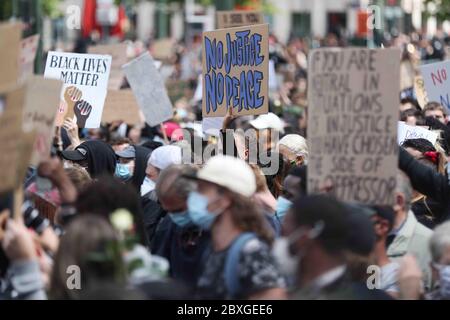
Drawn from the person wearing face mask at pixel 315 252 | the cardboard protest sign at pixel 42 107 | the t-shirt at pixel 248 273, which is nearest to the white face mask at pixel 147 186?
the cardboard protest sign at pixel 42 107

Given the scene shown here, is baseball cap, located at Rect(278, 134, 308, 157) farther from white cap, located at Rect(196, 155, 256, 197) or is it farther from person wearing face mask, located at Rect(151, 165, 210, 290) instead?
white cap, located at Rect(196, 155, 256, 197)

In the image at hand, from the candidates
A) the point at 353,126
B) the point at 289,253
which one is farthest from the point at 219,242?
the point at 353,126

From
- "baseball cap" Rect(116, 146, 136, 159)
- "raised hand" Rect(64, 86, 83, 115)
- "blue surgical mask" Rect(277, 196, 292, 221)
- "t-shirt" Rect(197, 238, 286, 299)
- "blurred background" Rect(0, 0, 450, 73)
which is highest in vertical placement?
"t-shirt" Rect(197, 238, 286, 299)

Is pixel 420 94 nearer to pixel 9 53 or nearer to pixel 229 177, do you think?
pixel 229 177

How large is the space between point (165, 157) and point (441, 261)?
119 inches

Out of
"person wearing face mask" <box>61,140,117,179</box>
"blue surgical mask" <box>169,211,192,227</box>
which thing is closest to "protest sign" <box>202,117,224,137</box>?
"person wearing face mask" <box>61,140,117,179</box>

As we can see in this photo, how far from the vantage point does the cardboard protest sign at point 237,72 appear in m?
9.38

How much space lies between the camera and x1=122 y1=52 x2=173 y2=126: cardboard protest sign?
11.5 meters

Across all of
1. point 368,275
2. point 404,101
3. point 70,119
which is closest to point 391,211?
point 368,275

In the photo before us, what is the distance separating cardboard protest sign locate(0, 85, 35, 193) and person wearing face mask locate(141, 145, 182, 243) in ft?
7.76

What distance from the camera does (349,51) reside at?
6.34m

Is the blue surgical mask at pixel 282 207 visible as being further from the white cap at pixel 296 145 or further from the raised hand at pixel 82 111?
the raised hand at pixel 82 111
